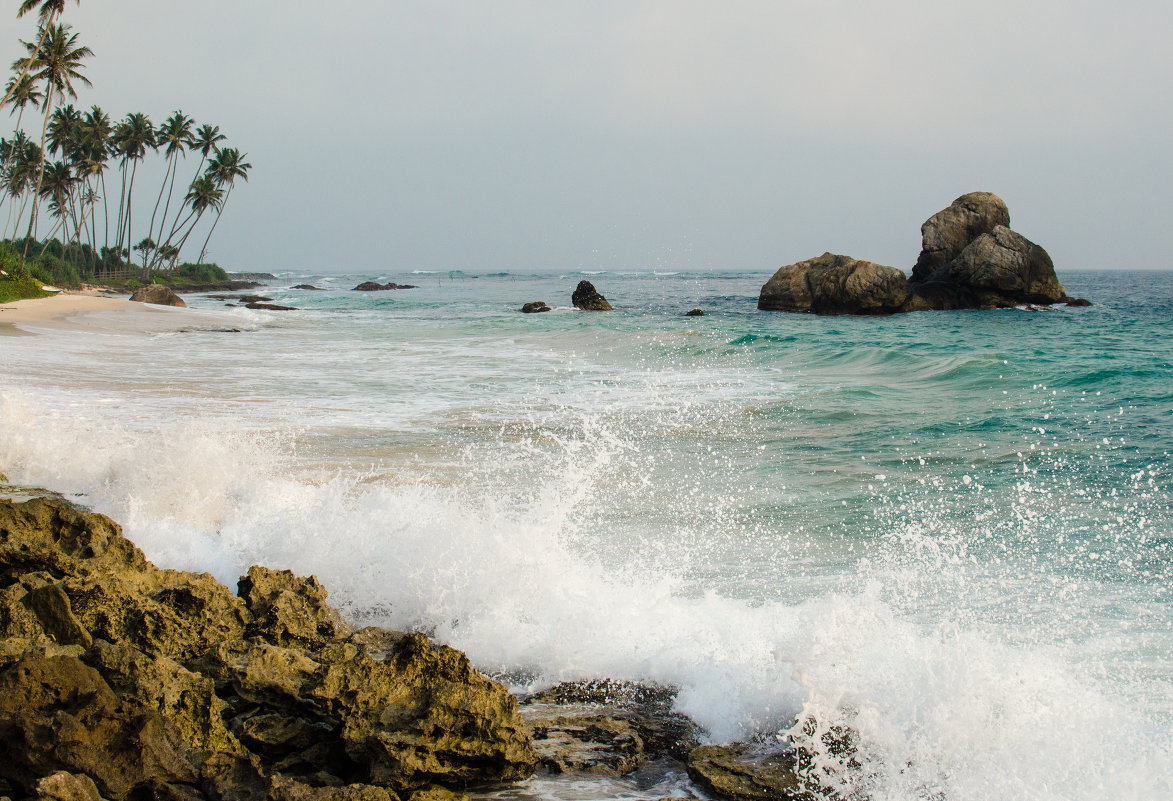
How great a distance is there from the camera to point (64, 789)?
2734 millimetres

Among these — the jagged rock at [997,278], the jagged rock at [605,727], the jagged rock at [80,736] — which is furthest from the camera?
the jagged rock at [997,278]

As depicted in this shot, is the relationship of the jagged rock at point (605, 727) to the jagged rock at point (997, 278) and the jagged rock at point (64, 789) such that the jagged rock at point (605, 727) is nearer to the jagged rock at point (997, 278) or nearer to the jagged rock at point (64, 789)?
the jagged rock at point (64, 789)

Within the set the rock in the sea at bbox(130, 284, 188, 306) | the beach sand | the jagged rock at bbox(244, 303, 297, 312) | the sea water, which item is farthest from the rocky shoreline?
the jagged rock at bbox(244, 303, 297, 312)

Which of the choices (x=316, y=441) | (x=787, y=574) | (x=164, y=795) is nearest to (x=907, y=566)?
(x=787, y=574)

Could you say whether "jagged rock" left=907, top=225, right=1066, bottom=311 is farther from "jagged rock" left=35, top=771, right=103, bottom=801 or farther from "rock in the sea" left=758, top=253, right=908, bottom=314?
"jagged rock" left=35, top=771, right=103, bottom=801

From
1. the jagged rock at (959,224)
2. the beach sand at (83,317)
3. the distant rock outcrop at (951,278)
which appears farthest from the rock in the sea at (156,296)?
the jagged rock at (959,224)

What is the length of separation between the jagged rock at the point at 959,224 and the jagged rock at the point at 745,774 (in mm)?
43211

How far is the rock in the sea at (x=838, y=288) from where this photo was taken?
126 ft

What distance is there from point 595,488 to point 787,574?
8.24 ft

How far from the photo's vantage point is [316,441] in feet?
31.5

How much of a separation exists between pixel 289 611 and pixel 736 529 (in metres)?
3.64

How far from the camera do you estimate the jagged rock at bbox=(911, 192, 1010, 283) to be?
42562 millimetres

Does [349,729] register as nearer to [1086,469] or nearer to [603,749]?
[603,749]

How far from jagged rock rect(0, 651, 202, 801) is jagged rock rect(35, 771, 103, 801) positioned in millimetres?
136
